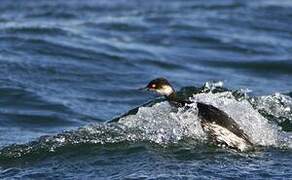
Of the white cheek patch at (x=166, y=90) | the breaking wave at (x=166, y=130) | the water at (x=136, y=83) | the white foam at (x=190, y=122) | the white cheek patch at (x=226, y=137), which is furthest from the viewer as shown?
the white cheek patch at (x=166, y=90)

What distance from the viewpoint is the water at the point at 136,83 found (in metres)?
12.5

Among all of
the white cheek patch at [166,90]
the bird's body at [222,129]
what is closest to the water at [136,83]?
the bird's body at [222,129]

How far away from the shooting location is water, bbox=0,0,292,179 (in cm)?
1254

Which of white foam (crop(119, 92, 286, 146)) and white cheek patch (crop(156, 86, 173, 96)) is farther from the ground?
white cheek patch (crop(156, 86, 173, 96))

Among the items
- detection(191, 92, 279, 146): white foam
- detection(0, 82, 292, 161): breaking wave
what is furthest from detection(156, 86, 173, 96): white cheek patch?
detection(191, 92, 279, 146): white foam

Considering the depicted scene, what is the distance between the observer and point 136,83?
20.2 meters

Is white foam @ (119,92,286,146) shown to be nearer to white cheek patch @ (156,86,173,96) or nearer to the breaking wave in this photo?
the breaking wave

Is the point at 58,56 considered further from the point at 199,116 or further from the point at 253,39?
the point at 199,116

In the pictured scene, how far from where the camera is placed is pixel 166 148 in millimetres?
13078

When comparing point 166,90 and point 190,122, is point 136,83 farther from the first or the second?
point 190,122

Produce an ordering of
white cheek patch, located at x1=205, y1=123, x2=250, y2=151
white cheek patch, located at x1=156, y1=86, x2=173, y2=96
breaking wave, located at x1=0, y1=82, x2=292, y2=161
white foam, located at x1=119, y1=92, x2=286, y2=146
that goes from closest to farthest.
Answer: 1. white cheek patch, located at x1=205, y1=123, x2=250, y2=151
2. breaking wave, located at x1=0, y1=82, x2=292, y2=161
3. white foam, located at x1=119, y1=92, x2=286, y2=146
4. white cheek patch, located at x1=156, y1=86, x2=173, y2=96

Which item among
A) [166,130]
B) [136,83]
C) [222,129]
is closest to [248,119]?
[222,129]

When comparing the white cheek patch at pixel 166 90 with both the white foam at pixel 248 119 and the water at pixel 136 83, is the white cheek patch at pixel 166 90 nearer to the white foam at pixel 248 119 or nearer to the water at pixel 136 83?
the water at pixel 136 83

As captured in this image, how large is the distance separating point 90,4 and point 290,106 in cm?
1578
